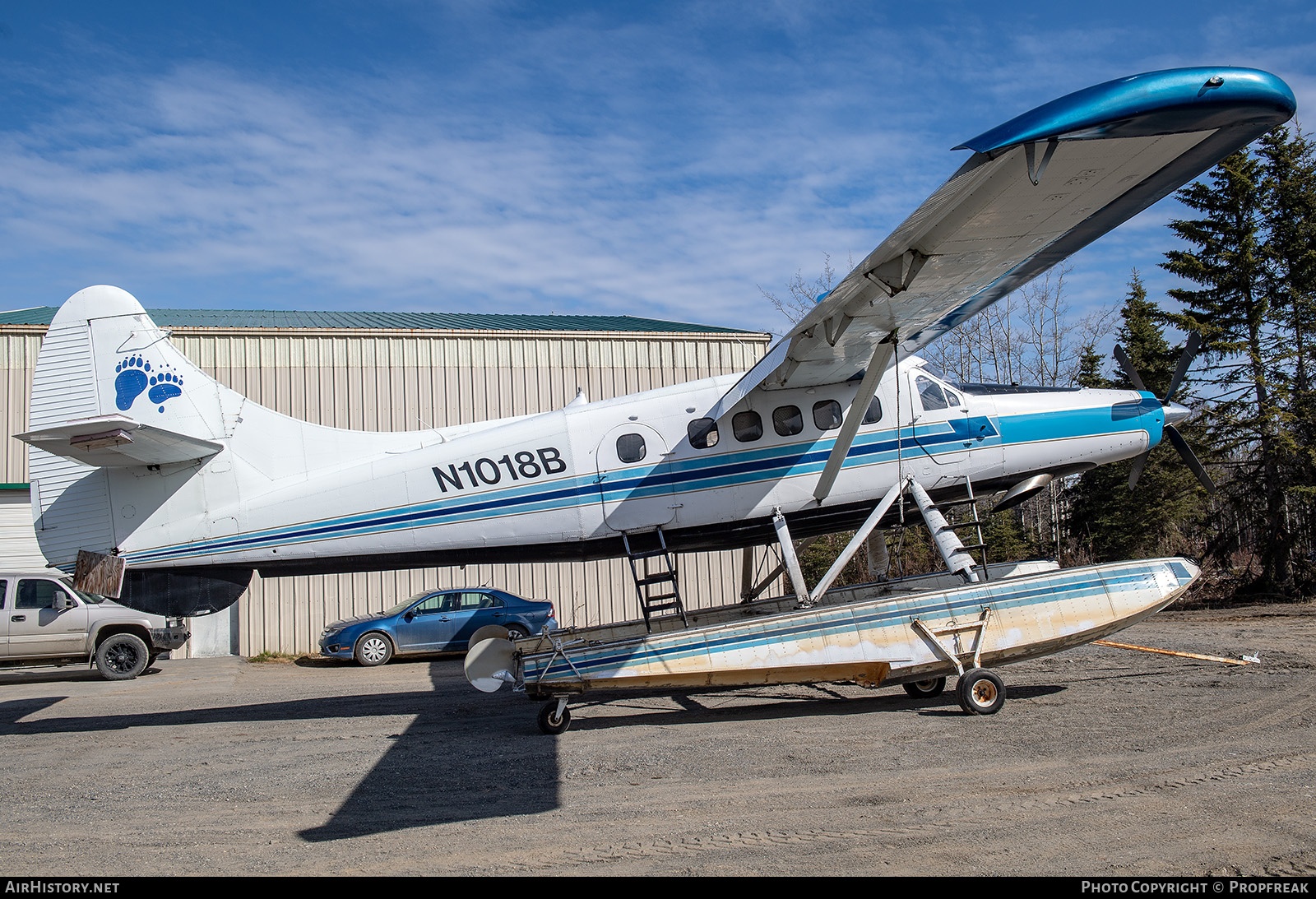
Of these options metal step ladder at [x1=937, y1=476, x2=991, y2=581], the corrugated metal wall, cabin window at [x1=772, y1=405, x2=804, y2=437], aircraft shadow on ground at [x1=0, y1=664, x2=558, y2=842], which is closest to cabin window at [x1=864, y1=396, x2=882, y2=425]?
cabin window at [x1=772, y1=405, x2=804, y2=437]

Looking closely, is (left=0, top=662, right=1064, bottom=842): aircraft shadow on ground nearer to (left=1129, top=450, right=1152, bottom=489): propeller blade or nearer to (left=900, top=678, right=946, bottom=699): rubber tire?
(left=900, top=678, right=946, bottom=699): rubber tire

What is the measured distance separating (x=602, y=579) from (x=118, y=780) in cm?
1224

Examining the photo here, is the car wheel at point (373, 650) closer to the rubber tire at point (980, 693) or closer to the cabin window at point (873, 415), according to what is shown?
the cabin window at point (873, 415)

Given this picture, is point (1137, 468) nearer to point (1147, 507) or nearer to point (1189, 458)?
point (1189, 458)

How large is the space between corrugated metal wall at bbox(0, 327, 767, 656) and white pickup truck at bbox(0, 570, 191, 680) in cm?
293

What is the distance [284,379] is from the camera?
18703 millimetres

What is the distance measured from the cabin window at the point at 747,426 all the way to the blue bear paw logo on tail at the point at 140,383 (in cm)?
634

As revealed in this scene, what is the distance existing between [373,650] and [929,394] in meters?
11.6

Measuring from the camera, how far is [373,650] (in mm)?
16391

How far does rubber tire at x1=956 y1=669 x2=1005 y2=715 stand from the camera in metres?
8.58

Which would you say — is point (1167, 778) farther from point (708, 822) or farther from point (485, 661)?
point (485, 661)

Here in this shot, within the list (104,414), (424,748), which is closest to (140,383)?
(104,414)

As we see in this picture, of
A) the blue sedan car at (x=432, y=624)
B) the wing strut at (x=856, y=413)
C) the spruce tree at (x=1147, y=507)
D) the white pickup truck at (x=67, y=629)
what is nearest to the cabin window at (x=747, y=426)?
the wing strut at (x=856, y=413)

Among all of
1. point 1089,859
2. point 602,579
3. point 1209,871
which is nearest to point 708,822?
point 1089,859
